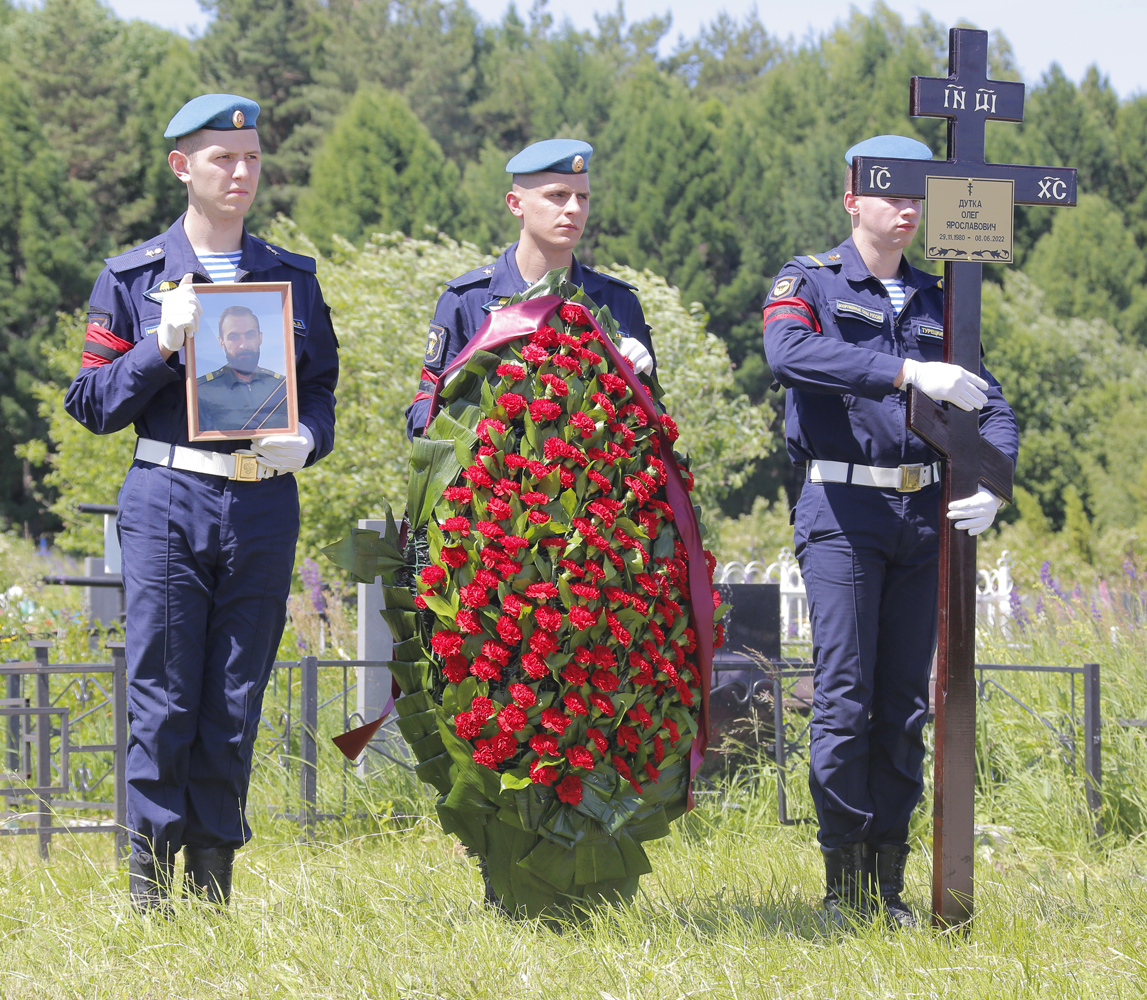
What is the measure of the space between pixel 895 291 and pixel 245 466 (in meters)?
1.90

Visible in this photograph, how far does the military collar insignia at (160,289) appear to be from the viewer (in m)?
2.97

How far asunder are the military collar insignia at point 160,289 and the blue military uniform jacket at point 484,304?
0.68 meters

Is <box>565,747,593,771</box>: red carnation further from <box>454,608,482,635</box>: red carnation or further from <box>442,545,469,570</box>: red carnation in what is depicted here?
<box>442,545,469,570</box>: red carnation

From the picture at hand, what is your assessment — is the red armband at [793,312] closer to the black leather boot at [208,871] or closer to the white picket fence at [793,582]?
the black leather boot at [208,871]

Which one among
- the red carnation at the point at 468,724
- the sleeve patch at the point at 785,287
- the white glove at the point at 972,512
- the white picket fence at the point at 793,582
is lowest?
the white picket fence at the point at 793,582

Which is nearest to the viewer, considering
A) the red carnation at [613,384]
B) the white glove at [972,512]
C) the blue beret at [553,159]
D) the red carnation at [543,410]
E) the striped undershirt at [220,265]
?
the red carnation at [543,410]

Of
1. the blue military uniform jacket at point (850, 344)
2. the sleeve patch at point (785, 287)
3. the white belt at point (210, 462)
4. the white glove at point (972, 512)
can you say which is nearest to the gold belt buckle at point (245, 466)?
the white belt at point (210, 462)

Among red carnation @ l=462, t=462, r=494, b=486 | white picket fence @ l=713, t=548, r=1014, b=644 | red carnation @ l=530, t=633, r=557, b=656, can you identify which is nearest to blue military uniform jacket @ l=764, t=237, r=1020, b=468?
red carnation @ l=462, t=462, r=494, b=486

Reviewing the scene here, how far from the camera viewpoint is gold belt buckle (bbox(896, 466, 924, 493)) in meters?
3.28

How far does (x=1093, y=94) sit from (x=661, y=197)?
45.7 feet

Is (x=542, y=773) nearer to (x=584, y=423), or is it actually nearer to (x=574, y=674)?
(x=574, y=674)

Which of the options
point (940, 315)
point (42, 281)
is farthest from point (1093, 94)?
point (940, 315)

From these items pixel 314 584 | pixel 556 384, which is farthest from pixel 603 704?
pixel 314 584

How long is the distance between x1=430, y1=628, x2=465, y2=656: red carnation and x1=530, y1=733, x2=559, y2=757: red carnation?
266mm
